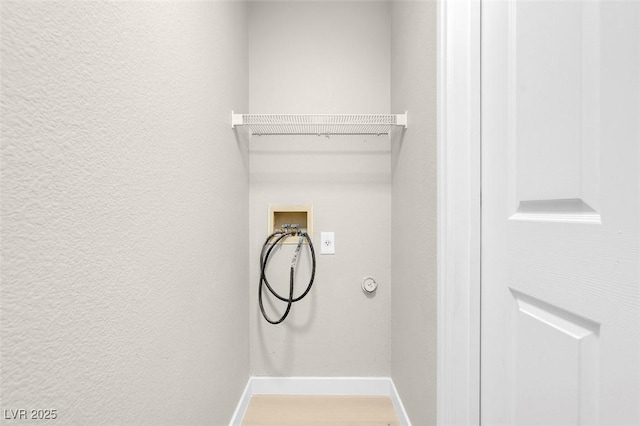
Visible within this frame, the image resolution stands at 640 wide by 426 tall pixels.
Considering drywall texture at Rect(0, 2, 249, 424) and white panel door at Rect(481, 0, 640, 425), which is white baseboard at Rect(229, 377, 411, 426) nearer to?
drywall texture at Rect(0, 2, 249, 424)

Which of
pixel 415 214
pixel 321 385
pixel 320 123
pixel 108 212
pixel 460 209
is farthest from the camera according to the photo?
pixel 321 385

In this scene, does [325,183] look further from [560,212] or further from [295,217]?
[560,212]

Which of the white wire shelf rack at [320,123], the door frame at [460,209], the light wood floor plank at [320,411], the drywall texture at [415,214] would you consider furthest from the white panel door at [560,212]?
the light wood floor plank at [320,411]

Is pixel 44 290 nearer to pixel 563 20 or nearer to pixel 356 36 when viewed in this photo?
pixel 563 20

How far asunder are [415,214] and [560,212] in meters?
0.63

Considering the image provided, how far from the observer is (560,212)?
61 cm

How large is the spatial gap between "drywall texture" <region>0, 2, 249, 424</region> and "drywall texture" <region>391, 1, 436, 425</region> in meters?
0.81

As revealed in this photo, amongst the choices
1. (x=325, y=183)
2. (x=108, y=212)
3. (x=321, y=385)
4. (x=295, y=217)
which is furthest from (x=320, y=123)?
(x=321, y=385)

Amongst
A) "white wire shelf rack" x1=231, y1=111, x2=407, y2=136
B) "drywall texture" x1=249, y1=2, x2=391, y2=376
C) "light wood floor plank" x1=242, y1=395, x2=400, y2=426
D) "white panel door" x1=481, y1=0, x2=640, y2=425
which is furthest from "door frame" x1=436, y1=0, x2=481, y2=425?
"drywall texture" x1=249, y1=2, x2=391, y2=376

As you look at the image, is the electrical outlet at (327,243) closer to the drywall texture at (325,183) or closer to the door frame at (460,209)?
the drywall texture at (325,183)

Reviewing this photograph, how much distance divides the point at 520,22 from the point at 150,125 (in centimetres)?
92

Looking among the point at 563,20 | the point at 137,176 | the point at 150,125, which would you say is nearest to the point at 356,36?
the point at 563,20

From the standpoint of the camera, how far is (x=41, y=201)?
0.43m

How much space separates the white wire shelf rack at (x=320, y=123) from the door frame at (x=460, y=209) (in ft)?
1.59
